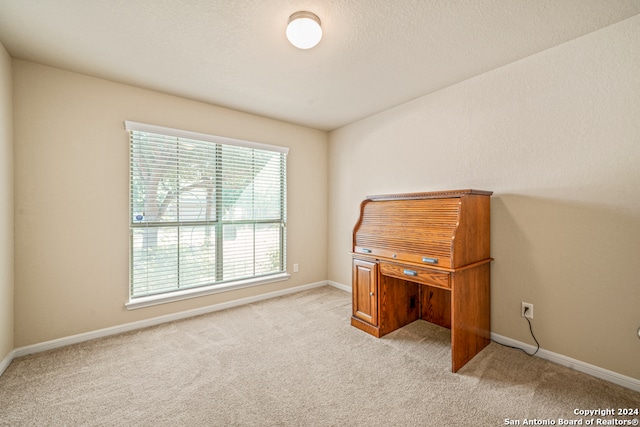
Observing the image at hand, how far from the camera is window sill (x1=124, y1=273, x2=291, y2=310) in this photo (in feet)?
8.63

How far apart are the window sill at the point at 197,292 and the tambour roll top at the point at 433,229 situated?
144 centimetres

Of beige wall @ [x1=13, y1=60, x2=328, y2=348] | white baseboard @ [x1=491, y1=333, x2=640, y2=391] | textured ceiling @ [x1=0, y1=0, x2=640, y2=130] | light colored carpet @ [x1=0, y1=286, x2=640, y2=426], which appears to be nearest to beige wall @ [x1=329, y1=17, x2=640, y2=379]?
white baseboard @ [x1=491, y1=333, x2=640, y2=391]

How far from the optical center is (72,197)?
2344 millimetres

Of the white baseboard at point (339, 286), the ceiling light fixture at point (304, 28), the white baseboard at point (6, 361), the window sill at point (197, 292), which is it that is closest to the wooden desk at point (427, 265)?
the white baseboard at point (339, 286)

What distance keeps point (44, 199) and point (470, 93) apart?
3.91 metres

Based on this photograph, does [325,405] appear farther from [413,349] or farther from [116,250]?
[116,250]

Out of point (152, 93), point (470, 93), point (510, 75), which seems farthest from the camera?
point (152, 93)

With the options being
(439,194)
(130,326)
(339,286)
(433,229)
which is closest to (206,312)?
(130,326)

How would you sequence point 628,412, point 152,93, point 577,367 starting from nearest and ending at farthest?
point 628,412, point 577,367, point 152,93

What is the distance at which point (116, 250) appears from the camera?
8.34ft

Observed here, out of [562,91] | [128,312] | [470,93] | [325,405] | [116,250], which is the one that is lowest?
[325,405]

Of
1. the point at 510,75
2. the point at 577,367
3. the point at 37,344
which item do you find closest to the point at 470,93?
the point at 510,75

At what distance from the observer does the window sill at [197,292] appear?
263cm

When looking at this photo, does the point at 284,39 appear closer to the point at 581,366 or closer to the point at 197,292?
the point at 197,292
